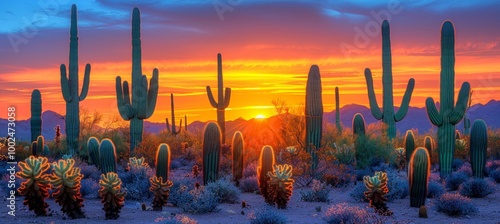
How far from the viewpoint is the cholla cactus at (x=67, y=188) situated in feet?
42.2

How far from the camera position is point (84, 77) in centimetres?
2967

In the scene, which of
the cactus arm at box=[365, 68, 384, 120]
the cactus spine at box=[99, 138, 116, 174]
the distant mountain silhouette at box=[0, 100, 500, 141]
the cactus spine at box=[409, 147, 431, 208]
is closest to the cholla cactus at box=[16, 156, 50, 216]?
the cactus spine at box=[99, 138, 116, 174]

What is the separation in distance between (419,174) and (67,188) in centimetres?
855

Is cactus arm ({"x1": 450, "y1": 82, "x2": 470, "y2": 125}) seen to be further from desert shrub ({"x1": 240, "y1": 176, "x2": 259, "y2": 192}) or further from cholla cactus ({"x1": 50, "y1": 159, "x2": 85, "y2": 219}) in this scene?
cholla cactus ({"x1": 50, "y1": 159, "x2": 85, "y2": 219})

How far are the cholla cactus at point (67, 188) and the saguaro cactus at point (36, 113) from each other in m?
20.5

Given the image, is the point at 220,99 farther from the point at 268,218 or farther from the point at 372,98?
the point at 268,218

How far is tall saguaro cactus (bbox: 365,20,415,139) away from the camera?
96.0ft

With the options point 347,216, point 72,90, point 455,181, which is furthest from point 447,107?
point 72,90

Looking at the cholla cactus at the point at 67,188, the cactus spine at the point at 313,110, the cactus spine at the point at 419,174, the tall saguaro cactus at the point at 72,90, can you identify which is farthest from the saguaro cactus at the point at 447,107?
the tall saguaro cactus at the point at 72,90

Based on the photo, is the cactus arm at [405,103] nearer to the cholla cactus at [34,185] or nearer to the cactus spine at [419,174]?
the cactus spine at [419,174]

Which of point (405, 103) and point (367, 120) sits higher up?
point (405, 103)

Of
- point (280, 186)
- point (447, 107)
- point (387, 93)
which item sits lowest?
point (280, 186)

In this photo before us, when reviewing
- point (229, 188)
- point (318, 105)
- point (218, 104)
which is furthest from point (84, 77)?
point (229, 188)

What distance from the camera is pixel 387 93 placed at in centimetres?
2934
